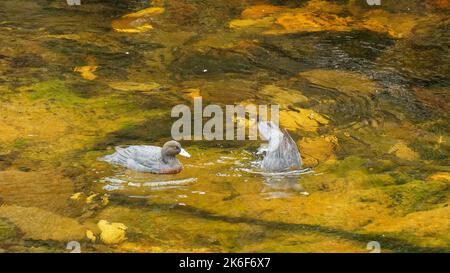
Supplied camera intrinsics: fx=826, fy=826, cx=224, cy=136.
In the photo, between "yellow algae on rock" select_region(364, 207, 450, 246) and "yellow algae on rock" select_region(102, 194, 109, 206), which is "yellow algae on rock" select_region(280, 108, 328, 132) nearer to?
"yellow algae on rock" select_region(364, 207, 450, 246)

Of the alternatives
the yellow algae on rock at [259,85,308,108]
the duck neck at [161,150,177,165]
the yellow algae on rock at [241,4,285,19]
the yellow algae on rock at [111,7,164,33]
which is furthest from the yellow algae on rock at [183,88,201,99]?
the yellow algae on rock at [241,4,285,19]

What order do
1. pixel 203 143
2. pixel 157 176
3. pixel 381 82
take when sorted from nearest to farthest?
pixel 157 176, pixel 203 143, pixel 381 82

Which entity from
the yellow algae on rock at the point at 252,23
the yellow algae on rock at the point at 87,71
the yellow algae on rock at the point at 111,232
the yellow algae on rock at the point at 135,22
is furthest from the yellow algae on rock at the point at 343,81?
the yellow algae on rock at the point at 111,232

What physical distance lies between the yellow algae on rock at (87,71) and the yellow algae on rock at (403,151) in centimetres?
375

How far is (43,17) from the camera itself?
1188cm

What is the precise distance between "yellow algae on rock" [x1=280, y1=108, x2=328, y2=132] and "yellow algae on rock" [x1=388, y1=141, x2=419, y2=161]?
90 cm

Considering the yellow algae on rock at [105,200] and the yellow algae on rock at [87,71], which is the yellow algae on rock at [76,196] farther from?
the yellow algae on rock at [87,71]

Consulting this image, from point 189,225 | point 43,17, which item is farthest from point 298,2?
point 189,225

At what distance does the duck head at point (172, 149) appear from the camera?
24.7 ft

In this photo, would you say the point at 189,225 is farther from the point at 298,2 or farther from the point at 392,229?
the point at 298,2

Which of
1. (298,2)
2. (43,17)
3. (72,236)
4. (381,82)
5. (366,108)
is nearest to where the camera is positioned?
(72,236)

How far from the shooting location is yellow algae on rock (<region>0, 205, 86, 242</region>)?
6.49 metres

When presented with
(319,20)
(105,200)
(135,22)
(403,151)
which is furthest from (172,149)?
(319,20)

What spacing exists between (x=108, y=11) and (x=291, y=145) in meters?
5.59
